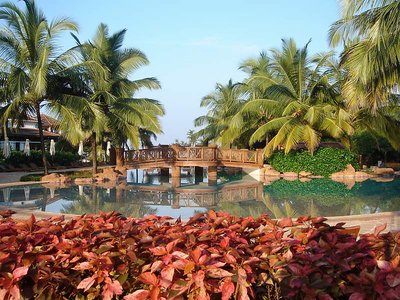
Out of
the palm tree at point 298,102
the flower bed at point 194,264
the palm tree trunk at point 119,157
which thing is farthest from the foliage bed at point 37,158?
the flower bed at point 194,264

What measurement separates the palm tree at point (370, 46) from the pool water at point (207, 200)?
2963 mm

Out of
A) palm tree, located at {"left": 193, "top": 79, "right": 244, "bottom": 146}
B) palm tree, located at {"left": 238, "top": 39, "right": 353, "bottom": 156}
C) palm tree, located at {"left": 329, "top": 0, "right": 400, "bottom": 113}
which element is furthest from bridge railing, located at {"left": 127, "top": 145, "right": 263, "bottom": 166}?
palm tree, located at {"left": 329, "top": 0, "right": 400, "bottom": 113}

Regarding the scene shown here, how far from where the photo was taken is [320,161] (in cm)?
2047

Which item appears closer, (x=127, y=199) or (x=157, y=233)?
(x=157, y=233)

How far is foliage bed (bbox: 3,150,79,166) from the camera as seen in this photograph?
71.3 feet

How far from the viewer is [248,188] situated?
1585 centimetres

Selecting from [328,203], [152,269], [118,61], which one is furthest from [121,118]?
[152,269]

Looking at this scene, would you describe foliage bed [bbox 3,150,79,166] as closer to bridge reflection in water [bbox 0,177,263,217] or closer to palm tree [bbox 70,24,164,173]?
palm tree [bbox 70,24,164,173]

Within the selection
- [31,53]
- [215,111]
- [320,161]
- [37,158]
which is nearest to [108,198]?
[31,53]

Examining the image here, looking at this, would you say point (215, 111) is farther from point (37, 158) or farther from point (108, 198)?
point (108, 198)

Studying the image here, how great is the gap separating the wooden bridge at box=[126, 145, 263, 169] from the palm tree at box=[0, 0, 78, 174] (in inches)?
255

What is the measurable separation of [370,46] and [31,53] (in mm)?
12896

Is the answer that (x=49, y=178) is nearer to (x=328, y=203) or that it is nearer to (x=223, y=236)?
(x=328, y=203)

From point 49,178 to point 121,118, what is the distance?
4367mm
